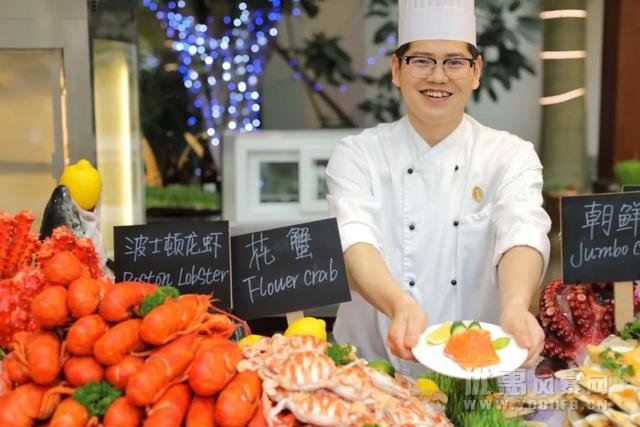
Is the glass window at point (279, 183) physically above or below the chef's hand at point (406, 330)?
above

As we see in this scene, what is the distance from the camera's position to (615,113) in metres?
4.90

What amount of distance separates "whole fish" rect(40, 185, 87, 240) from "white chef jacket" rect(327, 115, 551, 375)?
649 millimetres

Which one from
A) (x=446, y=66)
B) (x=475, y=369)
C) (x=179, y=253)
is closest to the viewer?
(x=475, y=369)

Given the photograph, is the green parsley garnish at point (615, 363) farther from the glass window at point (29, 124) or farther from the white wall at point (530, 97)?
the white wall at point (530, 97)

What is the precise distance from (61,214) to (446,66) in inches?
37.0

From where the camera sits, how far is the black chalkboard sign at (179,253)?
1532mm

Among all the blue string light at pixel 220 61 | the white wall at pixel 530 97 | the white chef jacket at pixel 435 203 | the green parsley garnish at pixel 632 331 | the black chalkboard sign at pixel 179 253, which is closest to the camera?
the green parsley garnish at pixel 632 331

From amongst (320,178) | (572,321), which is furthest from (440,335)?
(320,178)

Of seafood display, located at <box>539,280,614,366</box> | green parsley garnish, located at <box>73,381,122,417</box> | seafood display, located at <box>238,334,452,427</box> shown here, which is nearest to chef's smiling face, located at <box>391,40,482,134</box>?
seafood display, located at <box>539,280,614,366</box>

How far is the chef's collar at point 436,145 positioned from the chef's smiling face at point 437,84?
0.10 meters

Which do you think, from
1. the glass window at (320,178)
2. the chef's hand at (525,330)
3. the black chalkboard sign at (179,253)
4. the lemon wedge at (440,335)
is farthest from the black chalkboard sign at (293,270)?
the glass window at (320,178)

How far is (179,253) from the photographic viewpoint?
5.04 ft

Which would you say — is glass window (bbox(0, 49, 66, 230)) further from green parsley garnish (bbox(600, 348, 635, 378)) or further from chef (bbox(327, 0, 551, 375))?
green parsley garnish (bbox(600, 348, 635, 378))

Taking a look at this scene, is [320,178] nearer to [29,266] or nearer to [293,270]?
[293,270]
